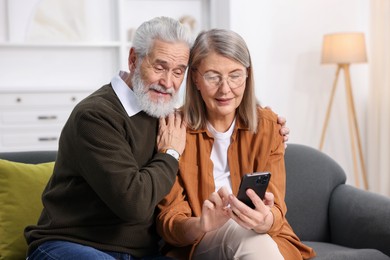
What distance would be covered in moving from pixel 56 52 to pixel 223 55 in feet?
11.8

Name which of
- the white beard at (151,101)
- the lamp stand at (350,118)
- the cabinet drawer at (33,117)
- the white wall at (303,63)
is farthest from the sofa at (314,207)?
the cabinet drawer at (33,117)

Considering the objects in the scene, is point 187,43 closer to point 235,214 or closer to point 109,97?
point 109,97

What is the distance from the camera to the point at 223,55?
7.14ft

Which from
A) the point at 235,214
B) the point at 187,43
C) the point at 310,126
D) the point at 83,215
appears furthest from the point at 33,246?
the point at 310,126

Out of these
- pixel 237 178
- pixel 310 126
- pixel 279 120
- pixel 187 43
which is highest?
pixel 187 43

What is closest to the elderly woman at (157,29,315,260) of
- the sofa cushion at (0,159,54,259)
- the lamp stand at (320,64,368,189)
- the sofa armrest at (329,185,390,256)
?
the sofa armrest at (329,185,390,256)

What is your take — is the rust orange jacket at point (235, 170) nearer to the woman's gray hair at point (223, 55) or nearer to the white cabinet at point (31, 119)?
the woman's gray hair at point (223, 55)

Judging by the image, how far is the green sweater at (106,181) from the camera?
1.90 meters

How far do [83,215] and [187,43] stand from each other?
66 centimetres

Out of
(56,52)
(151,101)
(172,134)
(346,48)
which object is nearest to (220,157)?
(172,134)

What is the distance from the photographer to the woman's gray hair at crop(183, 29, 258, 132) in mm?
2184

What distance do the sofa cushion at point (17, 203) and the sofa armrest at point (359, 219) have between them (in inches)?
48.2

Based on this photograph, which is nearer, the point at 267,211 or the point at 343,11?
the point at 267,211

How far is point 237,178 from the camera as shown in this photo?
225 centimetres
